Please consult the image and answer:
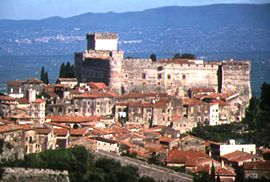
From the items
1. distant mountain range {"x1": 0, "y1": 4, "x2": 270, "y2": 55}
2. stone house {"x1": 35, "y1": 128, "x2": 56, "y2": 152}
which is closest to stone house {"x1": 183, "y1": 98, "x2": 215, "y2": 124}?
stone house {"x1": 35, "y1": 128, "x2": 56, "y2": 152}

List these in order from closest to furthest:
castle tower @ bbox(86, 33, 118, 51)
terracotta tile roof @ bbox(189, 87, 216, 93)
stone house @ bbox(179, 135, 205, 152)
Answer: stone house @ bbox(179, 135, 205, 152)
terracotta tile roof @ bbox(189, 87, 216, 93)
castle tower @ bbox(86, 33, 118, 51)

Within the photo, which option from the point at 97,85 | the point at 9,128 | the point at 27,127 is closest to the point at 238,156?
→ the point at 27,127

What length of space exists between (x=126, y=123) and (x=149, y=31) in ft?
431

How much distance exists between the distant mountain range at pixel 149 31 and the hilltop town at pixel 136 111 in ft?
131

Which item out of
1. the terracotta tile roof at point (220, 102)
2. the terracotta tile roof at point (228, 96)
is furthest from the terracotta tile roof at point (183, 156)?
the terracotta tile roof at point (228, 96)

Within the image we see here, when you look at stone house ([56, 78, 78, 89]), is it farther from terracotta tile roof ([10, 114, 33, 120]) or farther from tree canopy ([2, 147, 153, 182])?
tree canopy ([2, 147, 153, 182])

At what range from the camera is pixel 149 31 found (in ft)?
567

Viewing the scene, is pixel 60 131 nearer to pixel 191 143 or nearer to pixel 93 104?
pixel 191 143

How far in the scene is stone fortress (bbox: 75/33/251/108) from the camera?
4762cm

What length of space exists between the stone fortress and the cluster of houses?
0.79 meters

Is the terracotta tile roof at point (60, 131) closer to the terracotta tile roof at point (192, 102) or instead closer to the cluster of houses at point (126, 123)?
the cluster of houses at point (126, 123)

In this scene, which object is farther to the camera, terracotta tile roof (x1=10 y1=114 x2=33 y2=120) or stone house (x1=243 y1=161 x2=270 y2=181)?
terracotta tile roof (x1=10 y1=114 x2=33 y2=120)

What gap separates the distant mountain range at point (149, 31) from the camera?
12025 cm

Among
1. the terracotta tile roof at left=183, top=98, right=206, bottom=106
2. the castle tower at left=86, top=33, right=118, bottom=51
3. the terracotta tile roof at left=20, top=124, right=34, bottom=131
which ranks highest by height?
the castle tower at left=86, top=33, right=118, bottom=51
